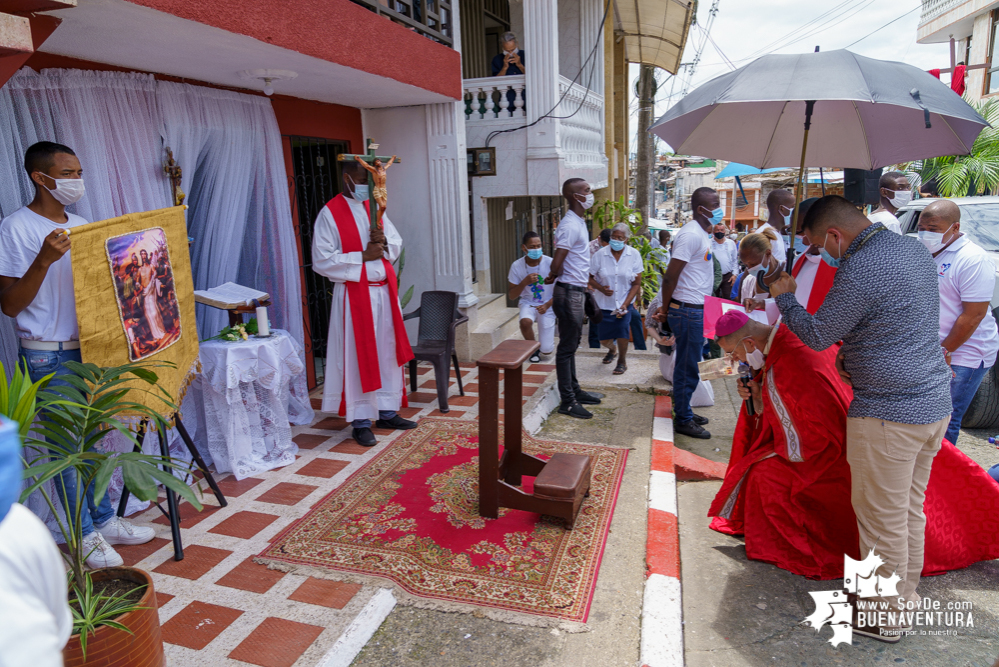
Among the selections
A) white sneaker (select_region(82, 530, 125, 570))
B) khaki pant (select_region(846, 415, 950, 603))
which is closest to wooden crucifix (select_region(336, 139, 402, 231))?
white sneaker (select_region(82, 530, 125, 570))

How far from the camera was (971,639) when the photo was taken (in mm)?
2945

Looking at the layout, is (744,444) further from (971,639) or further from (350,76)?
(350,76)

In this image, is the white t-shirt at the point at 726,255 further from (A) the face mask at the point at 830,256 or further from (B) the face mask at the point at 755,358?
(A) the face mask at the point at 830,256

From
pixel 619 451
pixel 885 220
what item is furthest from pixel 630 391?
pixel 885 220

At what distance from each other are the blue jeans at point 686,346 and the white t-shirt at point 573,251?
890 millimetres

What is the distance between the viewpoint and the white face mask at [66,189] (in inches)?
127

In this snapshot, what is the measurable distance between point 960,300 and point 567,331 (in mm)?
2922

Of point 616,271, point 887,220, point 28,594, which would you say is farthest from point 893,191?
point 28,594

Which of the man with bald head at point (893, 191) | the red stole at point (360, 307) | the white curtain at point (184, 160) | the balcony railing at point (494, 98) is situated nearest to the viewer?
the white curtain at point (184, 160)

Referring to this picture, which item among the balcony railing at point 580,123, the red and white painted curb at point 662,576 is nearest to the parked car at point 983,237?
the red and white painted curb at point 662,576

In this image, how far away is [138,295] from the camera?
11.5ft

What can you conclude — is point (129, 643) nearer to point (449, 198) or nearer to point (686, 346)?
point (686, 346)

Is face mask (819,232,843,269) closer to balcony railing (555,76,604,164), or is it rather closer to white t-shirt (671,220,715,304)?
white t-shirt (671,220,715,304)

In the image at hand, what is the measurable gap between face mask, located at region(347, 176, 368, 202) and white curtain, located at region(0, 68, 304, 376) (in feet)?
3.09
